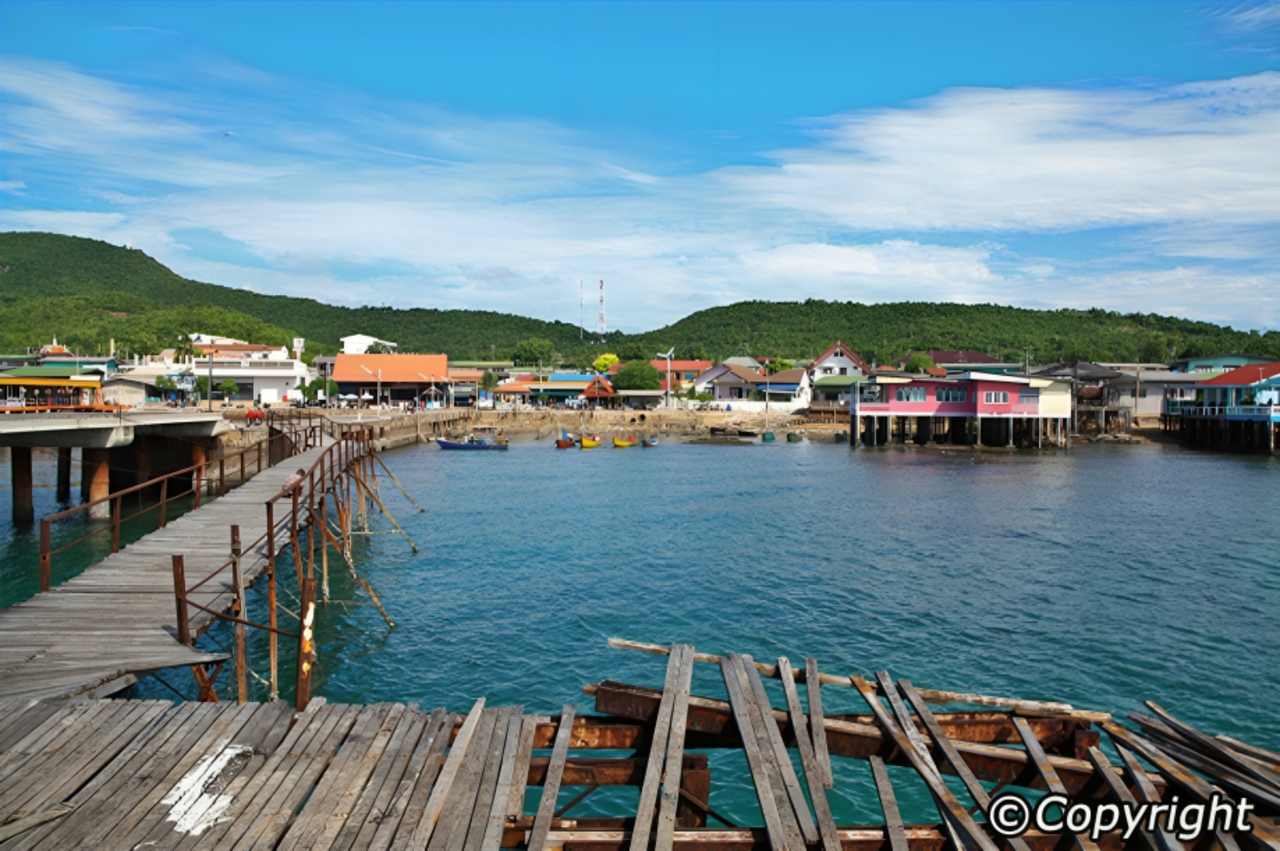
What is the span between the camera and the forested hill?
12331cm

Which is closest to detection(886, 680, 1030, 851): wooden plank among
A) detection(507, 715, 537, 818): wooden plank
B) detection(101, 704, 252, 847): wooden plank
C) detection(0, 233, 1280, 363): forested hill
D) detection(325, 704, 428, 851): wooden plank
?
detection(507, 715, 537, 818): wooden plank

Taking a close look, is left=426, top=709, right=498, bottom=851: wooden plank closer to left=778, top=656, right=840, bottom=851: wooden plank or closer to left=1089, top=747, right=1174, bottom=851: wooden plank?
left=778, top=656, right=840, bottom=851: wooden plank

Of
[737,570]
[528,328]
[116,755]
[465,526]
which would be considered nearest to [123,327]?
[528,328]

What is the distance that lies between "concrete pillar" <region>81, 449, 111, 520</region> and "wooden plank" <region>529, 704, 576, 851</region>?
28.5 metres

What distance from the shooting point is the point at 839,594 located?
72.7 feet

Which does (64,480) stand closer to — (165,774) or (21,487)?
(21,487)

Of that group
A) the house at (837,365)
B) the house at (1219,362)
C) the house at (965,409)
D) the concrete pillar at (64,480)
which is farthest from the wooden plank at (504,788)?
the house at (837,365)

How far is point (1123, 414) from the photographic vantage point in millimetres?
79875

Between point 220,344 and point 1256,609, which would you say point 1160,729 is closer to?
point 1256,609

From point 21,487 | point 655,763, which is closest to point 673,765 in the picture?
point 655,763

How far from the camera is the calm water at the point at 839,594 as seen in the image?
1553cm

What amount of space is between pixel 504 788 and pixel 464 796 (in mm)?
328

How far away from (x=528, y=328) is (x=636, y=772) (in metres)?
189

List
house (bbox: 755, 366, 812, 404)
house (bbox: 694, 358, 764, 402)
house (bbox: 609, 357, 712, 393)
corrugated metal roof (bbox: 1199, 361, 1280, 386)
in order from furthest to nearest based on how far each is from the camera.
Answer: house (bbox: 609, 357, 712, 393), house (bbox: 694, 358, 764, 402), house (bbox: 755, 366, 812, 404), corrugated metal roof (bbox: 1199, 361, 1280, 386)
